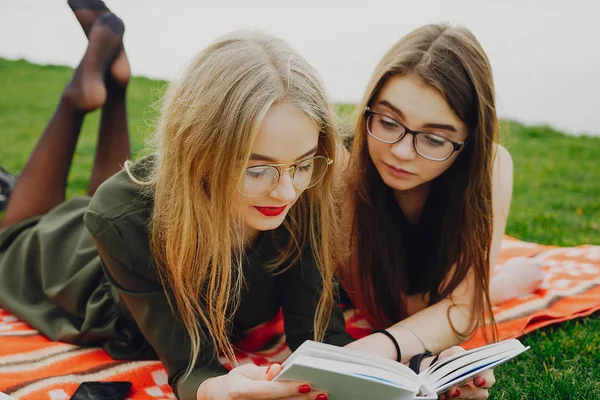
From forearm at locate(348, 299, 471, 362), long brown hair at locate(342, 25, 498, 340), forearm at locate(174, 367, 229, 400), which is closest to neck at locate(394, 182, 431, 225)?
long brown hair at locate(342, 25, 498, 340)

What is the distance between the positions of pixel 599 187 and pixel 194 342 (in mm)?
5130

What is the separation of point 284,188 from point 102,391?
121cm

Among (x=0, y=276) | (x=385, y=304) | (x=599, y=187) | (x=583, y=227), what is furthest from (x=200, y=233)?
(x=599, y=187)

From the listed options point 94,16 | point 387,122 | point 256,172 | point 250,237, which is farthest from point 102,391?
point 94,16

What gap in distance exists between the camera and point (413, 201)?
314 cm

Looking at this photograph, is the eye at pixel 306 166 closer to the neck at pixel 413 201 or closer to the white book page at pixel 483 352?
the white book page at pixel 483 352

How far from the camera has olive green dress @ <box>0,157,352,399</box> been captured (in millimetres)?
2305

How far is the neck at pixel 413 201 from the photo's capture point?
3.11m

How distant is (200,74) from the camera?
80.2 inches

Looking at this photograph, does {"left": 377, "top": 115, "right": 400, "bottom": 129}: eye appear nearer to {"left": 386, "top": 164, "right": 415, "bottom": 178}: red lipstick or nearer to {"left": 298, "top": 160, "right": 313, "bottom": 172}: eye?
{"left": 386, "top": 164, "right": 415, "bottom": 178}: red lipstick

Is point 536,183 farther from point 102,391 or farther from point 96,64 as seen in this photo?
point 102,391

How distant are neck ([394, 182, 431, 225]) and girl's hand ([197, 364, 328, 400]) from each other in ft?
4.60

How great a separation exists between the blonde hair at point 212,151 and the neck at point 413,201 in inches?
31.1

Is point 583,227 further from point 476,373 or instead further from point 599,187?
point 476,373
